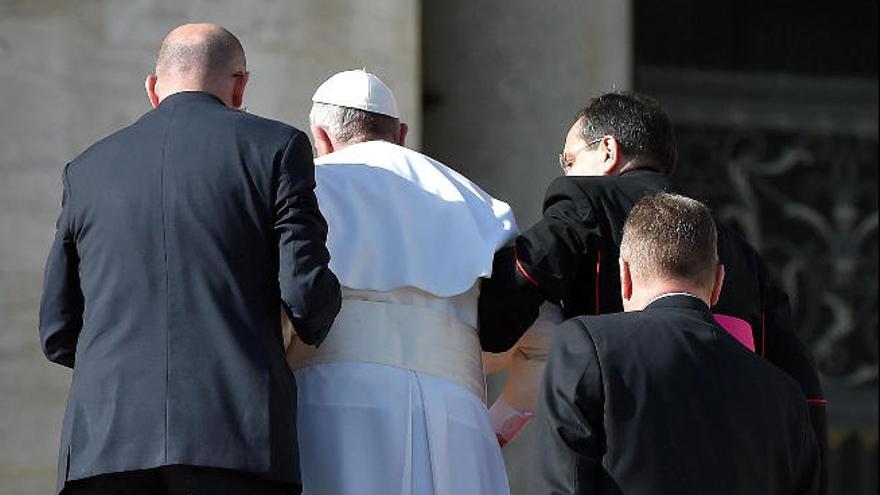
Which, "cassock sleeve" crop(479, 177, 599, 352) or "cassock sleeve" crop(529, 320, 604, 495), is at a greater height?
"cassock sleeve" crop(479, 177, 599, 352)

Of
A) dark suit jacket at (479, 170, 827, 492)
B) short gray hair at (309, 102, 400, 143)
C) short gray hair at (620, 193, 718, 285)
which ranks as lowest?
dark suit jacket at (479, 170, 827, 492)


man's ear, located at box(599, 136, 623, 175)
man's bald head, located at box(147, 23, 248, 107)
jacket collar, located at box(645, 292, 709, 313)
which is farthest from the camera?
man's ear, located at box(599, 136, 623, 175)

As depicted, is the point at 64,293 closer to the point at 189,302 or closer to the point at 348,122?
the point at 189,302

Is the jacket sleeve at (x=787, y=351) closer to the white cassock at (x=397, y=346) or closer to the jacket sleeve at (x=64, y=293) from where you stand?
the white cassock at (x=397, y=346)

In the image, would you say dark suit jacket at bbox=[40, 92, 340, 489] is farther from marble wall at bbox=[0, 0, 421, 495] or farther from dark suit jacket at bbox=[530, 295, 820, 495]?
marble wall at bbox=[0, 0, 421, 495]

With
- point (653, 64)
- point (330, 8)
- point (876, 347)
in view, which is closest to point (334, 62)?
point (330, 8)

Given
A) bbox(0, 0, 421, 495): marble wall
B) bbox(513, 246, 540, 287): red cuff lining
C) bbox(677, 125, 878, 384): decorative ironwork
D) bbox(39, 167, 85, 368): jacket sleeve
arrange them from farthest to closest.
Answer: bbox(677, 125, 878, 384): decorative ironwork < bbox(0, 0, 421, 495): marble wall < bbox(513, 246, 540, 287): red cuff lining < bbox(39, 167, 85, 368): jacket sleeve

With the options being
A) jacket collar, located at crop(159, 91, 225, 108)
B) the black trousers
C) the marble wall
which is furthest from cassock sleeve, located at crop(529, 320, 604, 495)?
the marble wall

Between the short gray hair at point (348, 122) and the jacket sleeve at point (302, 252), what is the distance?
67cm

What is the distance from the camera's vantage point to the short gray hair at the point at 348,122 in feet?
19.5

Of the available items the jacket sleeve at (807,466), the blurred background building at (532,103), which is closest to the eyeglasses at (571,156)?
the jacket sleeve at (807,466)

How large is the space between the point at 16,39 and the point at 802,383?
9.48 feet

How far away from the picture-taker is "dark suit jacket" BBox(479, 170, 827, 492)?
18.9 feet

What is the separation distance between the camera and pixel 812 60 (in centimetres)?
955
